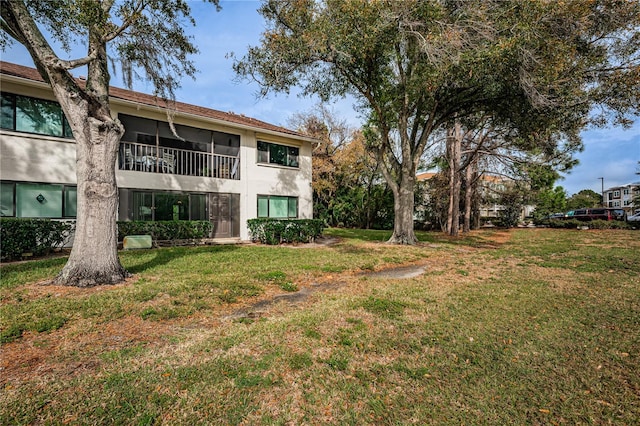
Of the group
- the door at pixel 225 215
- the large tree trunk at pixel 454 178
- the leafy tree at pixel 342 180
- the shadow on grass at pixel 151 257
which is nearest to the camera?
the shadow on grass at pixel 151 257

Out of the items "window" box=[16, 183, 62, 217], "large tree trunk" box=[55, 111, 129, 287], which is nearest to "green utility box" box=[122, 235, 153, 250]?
"window" box=[16, 183, 62, 217]

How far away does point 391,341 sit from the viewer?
3.81 metres

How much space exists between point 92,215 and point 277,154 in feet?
39.0

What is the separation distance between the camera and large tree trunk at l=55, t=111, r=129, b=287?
609cm

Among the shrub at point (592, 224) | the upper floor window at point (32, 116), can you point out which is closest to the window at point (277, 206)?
the upper floor window at point (32, 116)

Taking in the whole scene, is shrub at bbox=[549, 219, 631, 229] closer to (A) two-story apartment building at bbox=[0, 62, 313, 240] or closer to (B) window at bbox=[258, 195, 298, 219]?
(A) two-story apartment building at bbox=[0, 62, 313, 240]

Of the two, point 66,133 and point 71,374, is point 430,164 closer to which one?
point 66,133

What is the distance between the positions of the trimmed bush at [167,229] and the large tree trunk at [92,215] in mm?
5843

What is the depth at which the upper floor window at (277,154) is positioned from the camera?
16.7m

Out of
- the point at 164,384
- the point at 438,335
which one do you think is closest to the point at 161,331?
the point at 164,384

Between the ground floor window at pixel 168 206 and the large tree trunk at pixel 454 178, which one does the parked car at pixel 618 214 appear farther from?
the ground floor window at pixel 168 206

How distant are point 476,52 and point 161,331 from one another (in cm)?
1137

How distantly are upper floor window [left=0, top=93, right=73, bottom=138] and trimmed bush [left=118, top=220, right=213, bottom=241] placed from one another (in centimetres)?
425

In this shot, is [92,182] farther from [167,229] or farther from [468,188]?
[468,188]
